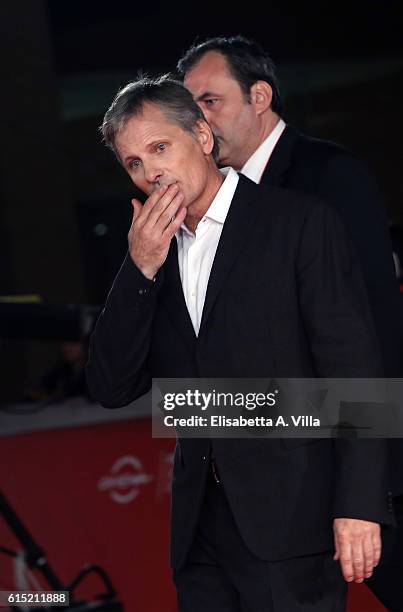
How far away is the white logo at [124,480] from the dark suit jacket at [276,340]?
2.32m

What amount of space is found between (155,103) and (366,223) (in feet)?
1.76

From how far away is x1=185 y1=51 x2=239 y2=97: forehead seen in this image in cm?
244

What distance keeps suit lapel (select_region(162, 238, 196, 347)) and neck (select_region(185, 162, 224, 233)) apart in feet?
0.24

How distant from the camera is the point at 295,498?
172 centimetres

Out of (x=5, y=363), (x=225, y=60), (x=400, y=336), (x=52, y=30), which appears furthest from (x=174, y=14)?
(x=400, y=336)

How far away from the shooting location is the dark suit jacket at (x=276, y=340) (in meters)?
1.68

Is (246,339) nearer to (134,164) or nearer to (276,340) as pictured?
(276,340)

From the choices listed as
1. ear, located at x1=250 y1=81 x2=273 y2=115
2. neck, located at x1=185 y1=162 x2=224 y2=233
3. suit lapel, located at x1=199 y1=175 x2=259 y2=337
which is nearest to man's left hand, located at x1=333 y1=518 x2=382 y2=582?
suit lapel, located at x1=199 y1=175 x2=259 y2=337

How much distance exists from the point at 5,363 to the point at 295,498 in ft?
24.9

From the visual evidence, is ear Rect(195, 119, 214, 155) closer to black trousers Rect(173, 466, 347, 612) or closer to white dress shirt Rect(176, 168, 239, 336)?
white dress shirt Rect(176, 168, 239, 336)

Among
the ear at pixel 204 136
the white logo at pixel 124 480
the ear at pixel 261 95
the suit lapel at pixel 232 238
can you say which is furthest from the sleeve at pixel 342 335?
the white logo at pixel 124 480

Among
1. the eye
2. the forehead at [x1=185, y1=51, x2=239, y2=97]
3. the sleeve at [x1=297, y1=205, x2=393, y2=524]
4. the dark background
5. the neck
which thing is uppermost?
the dark background

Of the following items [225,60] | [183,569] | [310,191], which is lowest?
[183,569]

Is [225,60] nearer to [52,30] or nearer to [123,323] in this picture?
[123,323]
